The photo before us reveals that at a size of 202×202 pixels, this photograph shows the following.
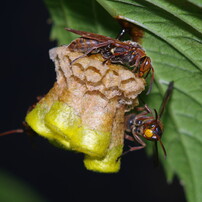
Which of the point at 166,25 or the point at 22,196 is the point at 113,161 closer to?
the point at 166,25

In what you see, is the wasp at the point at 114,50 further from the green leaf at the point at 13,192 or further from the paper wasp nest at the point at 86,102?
the green leaf at the point at 13,192

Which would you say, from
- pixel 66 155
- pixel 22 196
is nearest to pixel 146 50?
pixel 22 196

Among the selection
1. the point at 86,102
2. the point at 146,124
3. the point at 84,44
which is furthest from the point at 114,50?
the point at 146,124

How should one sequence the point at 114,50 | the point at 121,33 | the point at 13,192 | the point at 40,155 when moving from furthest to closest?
the point at 40,155, the point at 13,192, the point at 121,33, the point at 114,50

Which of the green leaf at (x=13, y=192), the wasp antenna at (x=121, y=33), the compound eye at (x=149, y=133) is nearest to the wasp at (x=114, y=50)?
the wasp antenna at (x=121, y=33)

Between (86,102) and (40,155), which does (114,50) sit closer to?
(86,102)

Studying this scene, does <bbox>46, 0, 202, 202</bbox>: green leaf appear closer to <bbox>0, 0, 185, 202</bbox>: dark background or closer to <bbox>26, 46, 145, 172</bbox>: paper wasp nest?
<bbox>26, 46, 145, 172</bbox>: paper wasp nest
